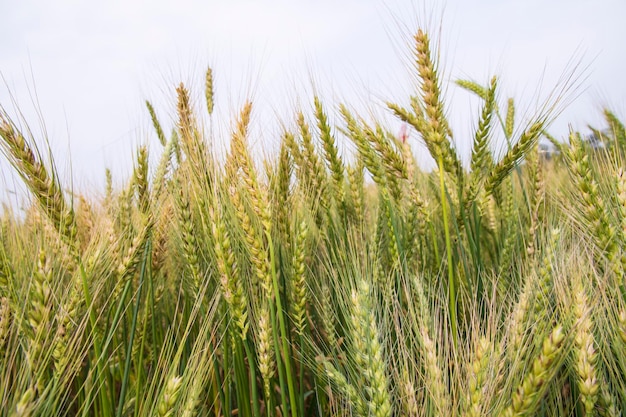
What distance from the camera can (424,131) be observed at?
1.56 metres

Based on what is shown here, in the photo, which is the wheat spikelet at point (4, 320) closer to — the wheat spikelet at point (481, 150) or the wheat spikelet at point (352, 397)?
the wheat spikelet at point (352, 397)

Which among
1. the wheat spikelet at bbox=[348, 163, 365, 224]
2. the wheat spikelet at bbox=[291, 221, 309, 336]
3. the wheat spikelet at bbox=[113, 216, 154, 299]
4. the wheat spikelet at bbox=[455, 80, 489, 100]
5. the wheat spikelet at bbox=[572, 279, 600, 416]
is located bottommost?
the wheat spikelet at bbox=[572, 279, 600, 416]

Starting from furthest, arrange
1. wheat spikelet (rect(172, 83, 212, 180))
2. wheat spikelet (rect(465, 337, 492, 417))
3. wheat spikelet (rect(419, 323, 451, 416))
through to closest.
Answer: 1. wheat spikelet (rect(172, 83, 212, 180))
2. wheat spikelet (rect(419, 323, 451, 416))
3. wheat spikelet (rect(465, 337, 492, 417))

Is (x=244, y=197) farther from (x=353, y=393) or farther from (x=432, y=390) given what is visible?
(x=432, y=390)

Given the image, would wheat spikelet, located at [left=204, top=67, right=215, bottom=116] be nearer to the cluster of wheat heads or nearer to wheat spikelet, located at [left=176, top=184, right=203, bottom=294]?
the cluster of wheat heads

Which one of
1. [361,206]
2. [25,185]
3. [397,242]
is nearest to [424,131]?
[397,242]

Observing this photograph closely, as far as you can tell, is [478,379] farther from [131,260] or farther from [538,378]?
[131,260]

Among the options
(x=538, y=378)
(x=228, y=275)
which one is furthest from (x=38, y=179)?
(x=538, y=378)

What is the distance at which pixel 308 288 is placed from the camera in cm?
170

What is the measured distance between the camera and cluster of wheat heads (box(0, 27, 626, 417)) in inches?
44.0

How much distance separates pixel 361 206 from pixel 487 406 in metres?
1.18

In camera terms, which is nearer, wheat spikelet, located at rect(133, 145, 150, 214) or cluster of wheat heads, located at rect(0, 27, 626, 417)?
cluster of wheat heads, located at rect(0, 27, 626, 417)

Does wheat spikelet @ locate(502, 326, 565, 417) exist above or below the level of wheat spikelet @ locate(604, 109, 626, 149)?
below

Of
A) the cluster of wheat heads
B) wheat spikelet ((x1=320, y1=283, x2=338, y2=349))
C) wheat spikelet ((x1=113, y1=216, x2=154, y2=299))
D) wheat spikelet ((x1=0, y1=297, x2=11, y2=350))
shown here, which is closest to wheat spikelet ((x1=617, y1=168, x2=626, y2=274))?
the cluster of wheat heads
